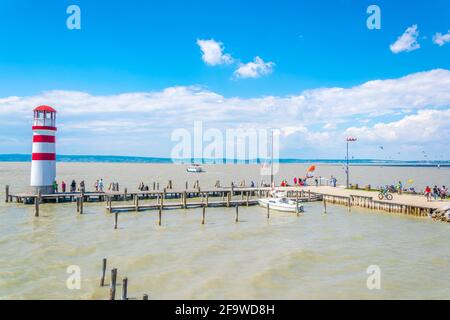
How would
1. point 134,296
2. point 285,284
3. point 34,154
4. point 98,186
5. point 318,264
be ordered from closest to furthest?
point 134,296
point 285,284
point 318,264
point 34,154
point 98,186

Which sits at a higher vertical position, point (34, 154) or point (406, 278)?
point (34, 154)

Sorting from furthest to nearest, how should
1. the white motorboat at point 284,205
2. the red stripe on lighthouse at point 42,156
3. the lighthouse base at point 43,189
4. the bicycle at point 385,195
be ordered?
the bicycle at point 385,195 → the lighthouse base at point 43,189 → the white motorboat at point 284,205 → the red stripe on lighthouse at point 42,156

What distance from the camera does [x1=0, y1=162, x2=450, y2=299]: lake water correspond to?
1709cm

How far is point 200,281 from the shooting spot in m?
18.0

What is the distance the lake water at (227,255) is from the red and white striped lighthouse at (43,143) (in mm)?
5214

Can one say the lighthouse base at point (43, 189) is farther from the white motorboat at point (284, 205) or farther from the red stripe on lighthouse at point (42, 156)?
the white motorboat at point (284, 205)

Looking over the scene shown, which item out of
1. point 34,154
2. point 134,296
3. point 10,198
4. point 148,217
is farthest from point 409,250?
point 10,198

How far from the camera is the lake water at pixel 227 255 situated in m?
17.1

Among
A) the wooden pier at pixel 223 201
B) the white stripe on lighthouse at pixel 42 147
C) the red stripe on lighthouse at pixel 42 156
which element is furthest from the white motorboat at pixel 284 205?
the white stripe on lighthouse at pixel 42 147

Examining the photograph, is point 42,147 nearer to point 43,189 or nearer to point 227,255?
point 43,189

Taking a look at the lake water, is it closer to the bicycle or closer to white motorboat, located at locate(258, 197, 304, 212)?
white motorboat, located at locate(258, 197, 304, 212)

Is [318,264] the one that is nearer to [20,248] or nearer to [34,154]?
[20,248]

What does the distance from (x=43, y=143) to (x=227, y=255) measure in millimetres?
26398
